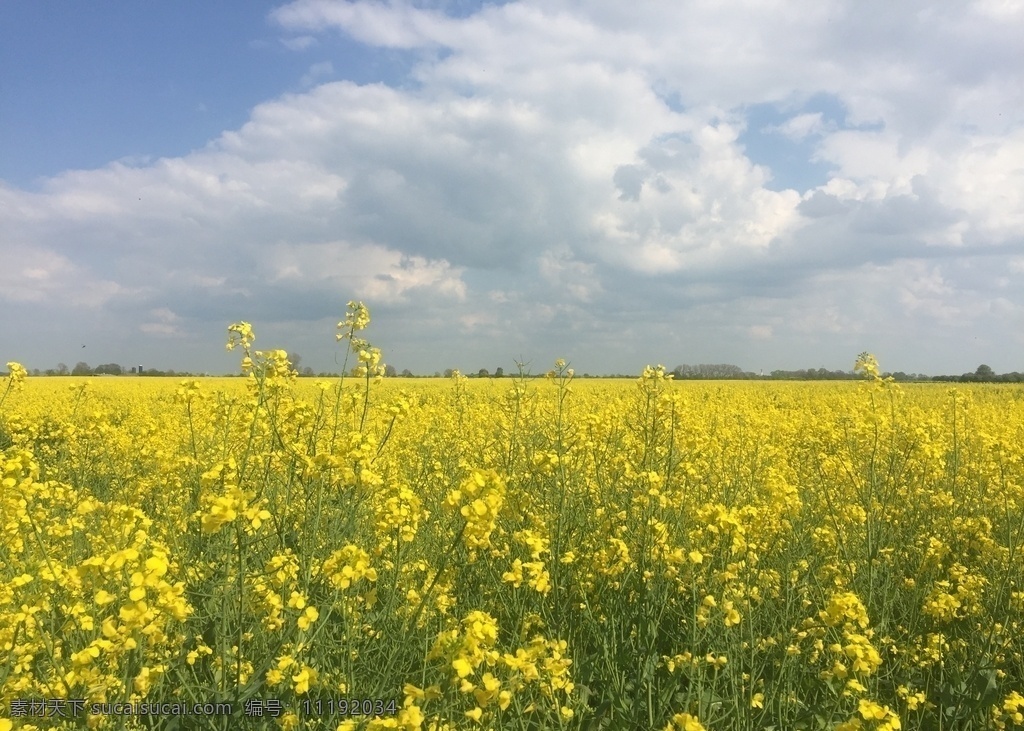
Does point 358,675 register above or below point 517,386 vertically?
below

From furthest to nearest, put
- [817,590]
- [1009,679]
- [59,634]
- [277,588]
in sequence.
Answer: [817,590], [1009,679], [277,588], [59,634]

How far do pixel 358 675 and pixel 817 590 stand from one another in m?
2.57

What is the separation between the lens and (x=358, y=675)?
99.0 inches

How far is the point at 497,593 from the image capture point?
11.0ft

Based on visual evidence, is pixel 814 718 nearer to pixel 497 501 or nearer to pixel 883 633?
pixel 883 633

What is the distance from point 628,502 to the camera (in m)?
3.70

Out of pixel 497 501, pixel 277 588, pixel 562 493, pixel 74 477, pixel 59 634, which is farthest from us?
pixel 74 477

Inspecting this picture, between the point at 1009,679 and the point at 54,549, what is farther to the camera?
the point at 54,549

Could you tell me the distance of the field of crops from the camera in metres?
2.04

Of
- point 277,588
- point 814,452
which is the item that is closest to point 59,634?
point 277,588

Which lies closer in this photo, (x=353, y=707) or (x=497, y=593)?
(x=353, y=707)

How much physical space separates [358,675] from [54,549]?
2.37m

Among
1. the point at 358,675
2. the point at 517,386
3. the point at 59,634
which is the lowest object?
the point at 358,675

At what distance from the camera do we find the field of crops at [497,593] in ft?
6.70
